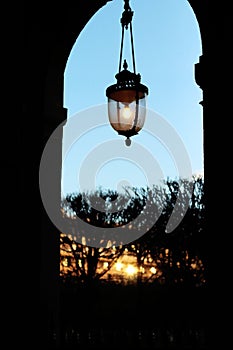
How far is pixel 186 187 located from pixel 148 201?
7.60 feet

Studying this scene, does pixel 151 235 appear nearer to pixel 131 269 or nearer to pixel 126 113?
pixel 131 269

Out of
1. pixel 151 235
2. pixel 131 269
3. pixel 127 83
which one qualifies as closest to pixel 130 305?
pixel 131 269

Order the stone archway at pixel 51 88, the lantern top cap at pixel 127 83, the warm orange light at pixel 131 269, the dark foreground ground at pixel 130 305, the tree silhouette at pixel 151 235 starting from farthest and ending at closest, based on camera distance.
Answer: the warm orange light at pixel 131 269
the tree silhouette at pixel 151 235
the dark foreground ground at pixel 130 305
the lantern top cap at pixel 127 83
the stone archway at pixel 51 88

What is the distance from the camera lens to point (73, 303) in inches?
1027

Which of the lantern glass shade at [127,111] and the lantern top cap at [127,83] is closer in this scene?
the lantern glass shade at [127,111]

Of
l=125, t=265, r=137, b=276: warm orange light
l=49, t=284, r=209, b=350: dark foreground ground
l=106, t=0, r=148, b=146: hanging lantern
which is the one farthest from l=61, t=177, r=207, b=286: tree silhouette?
l=106, t=0, r=148, b=146: hanging lantern

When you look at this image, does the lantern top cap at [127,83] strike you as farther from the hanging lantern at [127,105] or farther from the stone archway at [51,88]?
the stone archway at [51,88]

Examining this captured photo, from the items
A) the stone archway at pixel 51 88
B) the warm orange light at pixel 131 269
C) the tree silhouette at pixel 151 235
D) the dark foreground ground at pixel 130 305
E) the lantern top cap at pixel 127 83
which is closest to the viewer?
the stone archway at pixel 51 88

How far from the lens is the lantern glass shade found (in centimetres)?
531

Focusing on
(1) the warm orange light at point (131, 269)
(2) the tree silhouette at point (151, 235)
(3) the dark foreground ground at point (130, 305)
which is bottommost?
(3) the dark foreground ground at point (130, 305)

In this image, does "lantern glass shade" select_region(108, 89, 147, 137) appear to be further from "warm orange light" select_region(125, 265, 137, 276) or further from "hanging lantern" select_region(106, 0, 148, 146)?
"warm orange light" select_region(125, 265, 137, 276)

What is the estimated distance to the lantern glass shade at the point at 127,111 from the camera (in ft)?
17.4

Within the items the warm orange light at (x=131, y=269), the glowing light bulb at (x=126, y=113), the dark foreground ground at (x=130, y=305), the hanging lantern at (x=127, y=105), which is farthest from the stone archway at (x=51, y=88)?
the warm orange light at (x=131, y=269)

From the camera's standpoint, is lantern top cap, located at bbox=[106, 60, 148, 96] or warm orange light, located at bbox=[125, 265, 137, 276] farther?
warm orange light, located at bbox=[125, 265, 137, 276]
